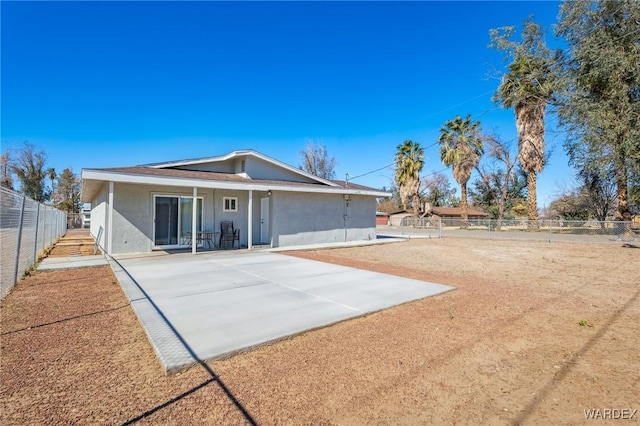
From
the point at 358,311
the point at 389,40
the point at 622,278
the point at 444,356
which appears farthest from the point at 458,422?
the point at 389,40

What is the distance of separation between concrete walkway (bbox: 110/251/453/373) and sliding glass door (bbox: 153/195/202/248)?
2491 millimetres

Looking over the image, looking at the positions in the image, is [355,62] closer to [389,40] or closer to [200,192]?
[389,40]

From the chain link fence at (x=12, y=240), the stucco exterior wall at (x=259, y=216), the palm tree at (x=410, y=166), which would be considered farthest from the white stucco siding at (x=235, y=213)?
the palm tree at (x=410, y=166)

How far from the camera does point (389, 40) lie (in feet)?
53.1

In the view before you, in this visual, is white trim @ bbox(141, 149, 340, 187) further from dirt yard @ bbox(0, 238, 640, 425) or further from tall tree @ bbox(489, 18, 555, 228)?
tall tree @ bbox(489, 18, 555, 228)

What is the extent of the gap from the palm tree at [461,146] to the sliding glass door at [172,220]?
2651cm

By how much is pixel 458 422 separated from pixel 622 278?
28.1 feet

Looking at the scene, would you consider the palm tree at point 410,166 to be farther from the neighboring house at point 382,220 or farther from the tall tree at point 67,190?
the tall tree at point 67,190

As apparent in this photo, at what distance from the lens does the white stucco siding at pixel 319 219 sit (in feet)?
44.1

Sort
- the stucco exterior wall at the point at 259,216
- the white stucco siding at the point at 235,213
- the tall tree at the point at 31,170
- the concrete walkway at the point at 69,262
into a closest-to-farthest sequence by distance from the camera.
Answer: the concrete walkway at the point at 69,262, the stucco exterior wall at the point at 259,216, the white stucco siding at the point at 235,213, the tall tree at the point at 31,170

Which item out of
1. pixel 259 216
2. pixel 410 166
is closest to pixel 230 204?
pixel 259 216

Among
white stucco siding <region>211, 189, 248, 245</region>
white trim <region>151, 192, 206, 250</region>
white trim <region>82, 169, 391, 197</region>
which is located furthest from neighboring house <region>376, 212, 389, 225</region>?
white trim <region>151, 192, 206, 250</region>

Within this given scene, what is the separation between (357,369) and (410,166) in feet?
106

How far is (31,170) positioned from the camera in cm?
3662
